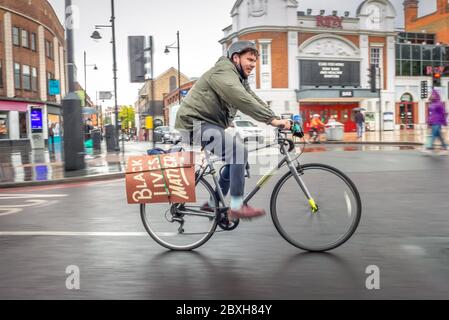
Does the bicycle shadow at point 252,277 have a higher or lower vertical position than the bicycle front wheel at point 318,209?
lower

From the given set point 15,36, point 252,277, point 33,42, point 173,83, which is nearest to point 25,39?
point 33,42

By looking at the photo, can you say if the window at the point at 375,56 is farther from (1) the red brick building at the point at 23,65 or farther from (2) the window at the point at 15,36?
(2) the window at the point at 15,36

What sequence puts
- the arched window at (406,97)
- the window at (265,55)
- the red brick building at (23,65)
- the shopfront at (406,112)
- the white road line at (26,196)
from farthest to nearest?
the arched window at (406,97)
the shopfront at (406,112)
the window at (265,55)
the red brick building at (23,65)
the white road line at (26,196)

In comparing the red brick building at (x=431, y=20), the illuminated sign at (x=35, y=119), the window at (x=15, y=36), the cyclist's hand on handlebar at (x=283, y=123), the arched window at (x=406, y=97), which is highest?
the red brick building at (x=431, y=20)

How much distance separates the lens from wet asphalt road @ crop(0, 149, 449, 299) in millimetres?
3109

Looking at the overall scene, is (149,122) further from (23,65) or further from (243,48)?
(23,65)

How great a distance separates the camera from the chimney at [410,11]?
67.2m

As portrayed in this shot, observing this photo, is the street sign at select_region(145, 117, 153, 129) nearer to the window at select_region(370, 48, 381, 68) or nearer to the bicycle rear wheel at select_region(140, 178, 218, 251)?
the bicycle rear wheel at select_region(140, 178, 218, 251)

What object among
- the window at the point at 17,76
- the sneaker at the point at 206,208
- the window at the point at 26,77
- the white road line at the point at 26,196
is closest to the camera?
the sneaker at the point at 206,208

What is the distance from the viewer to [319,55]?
43062 millimetres

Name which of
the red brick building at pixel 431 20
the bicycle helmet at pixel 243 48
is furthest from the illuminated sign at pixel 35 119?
the red brick building at pixel 431 20

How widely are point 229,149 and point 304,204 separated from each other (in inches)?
31.7

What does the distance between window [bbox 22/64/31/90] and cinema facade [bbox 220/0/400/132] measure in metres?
18.9

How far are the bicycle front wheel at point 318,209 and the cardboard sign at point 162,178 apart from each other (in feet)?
2.56
